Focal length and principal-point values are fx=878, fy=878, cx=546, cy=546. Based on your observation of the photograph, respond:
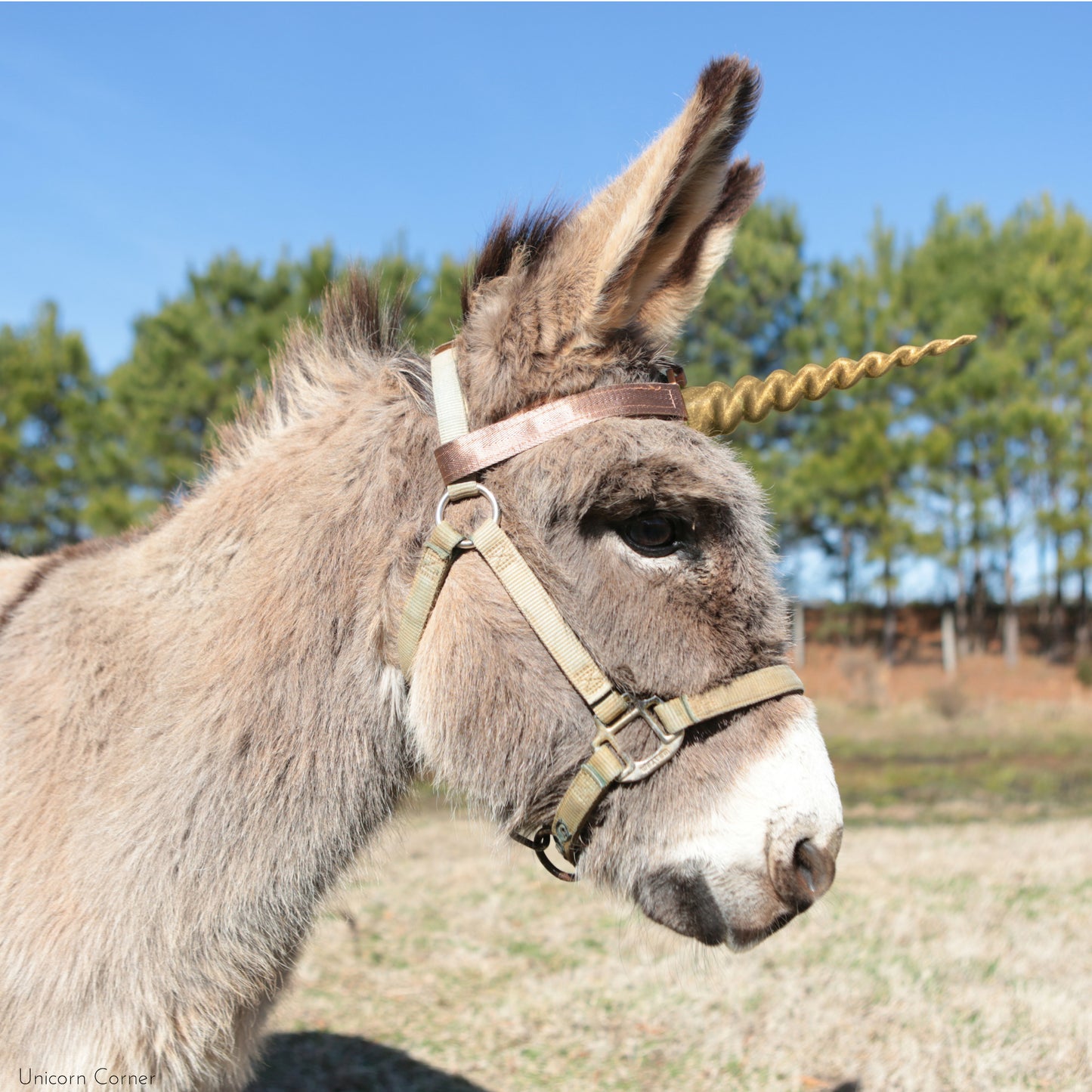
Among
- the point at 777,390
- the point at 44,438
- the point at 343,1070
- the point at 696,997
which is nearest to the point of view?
the point at 777,390

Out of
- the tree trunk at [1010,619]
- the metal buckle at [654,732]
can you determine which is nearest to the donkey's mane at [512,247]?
Result: the metal buckle at [654,732]

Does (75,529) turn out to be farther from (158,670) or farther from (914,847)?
(158,670)

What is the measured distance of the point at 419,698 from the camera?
192 centimetres

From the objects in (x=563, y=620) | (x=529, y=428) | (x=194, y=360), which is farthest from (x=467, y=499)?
(x=194, y=360)

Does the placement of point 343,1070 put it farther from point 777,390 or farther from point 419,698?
point 777,390

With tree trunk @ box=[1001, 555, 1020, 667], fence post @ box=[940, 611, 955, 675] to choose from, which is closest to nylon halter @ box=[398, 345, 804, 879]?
fence post @ box=[940, 611, 955, 675]

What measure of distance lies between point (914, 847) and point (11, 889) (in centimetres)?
799

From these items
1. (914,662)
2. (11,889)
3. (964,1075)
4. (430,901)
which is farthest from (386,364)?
(914,662)

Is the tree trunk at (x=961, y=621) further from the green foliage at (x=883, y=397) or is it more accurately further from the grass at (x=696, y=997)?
the grass at (x=696, y=997)

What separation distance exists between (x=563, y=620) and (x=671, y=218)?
1009mm

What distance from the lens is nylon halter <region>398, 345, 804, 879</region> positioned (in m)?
1.89

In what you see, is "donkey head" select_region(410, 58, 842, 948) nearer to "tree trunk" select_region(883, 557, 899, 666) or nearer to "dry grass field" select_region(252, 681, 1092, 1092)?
"dry grass field" select_region(252, 681, 1092, 1092)

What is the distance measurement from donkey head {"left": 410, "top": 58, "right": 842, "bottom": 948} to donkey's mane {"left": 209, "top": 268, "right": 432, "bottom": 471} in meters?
0.47

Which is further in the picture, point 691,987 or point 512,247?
point 691,987
